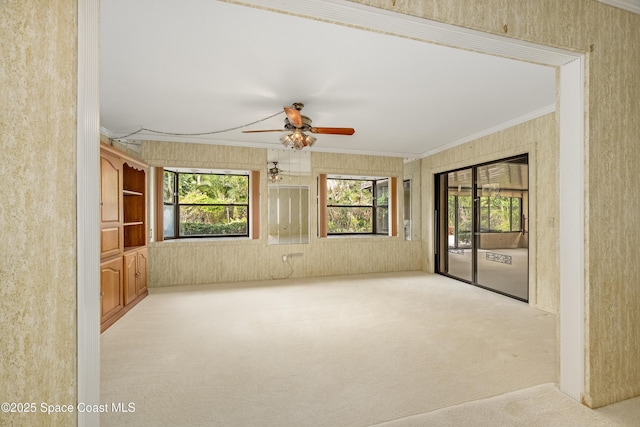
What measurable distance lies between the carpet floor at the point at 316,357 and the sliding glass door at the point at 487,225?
0.56 m

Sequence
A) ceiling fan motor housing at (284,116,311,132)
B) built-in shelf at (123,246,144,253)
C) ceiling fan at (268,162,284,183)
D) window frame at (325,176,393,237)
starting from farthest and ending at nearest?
window frame at (325,176,393,237) → ceiling fan at (268,162,284,183) → built-in shelf at (123,246,144,253) → ceiling fan motor housing at (284,116,311,132)

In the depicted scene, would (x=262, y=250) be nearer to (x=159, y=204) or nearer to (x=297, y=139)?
(x=159, y=204)

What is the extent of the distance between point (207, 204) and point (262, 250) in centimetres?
149

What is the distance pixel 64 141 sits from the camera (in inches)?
39.2

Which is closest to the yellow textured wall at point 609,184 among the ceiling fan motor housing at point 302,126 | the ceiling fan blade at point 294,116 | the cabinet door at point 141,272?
the ceiling fan blade at point 294,116

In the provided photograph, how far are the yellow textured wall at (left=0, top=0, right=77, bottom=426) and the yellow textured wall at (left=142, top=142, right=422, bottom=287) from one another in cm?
425

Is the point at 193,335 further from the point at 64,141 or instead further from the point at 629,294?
the point at 629,294

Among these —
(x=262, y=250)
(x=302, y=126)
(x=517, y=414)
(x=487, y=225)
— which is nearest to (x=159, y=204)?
(x=262, y=250)

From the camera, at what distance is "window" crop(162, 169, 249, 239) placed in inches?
219

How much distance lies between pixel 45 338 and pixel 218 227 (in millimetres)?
4998

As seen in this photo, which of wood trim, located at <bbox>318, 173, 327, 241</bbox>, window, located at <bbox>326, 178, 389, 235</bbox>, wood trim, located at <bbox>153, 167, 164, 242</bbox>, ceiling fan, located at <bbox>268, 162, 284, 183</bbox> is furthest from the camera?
window, located at <bbox>326, 178, 389, 235</bbox>

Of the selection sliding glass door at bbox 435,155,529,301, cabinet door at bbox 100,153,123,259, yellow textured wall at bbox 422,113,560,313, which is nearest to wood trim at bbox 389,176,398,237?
sliding glass door at bbox 435,155,529,301

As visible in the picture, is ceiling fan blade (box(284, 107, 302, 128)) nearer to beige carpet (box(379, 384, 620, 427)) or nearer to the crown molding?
beige carpet (box(379, 384, 620, 427))

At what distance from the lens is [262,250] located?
538 cm
